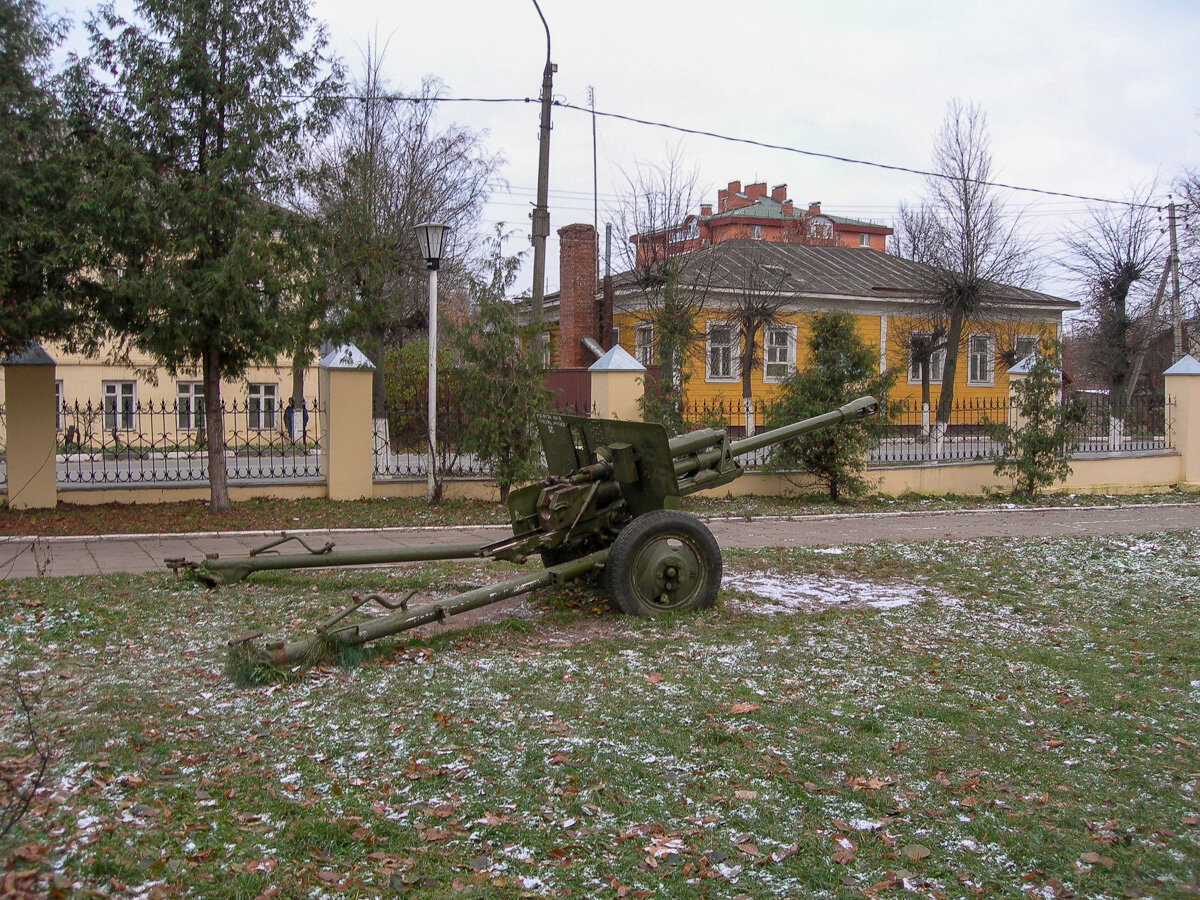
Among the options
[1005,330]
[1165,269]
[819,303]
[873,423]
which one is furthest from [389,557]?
[1165,269]

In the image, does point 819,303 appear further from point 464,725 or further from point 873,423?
point 464,725

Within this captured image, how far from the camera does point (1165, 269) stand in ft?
101

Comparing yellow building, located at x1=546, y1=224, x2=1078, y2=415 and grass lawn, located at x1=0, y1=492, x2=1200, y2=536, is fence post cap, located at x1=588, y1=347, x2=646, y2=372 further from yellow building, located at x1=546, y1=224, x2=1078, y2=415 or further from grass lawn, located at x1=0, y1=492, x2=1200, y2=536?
yellow building, located at x1=546, y1=224, x2=1078, y2=415

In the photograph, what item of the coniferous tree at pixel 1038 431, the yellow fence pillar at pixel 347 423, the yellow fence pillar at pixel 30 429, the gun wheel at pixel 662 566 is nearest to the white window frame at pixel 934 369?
the coniferous tree at pixel 1038 431

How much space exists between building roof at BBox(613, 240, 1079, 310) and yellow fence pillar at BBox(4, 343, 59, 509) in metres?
16.4

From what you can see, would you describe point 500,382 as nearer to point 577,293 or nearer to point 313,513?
point 313,513

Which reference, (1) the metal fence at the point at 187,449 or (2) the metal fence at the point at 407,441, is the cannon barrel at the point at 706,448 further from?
(1) the metal fence at the point at 187,449

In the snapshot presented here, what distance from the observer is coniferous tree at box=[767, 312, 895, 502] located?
14695 millimetres

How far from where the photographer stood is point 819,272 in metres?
31.1

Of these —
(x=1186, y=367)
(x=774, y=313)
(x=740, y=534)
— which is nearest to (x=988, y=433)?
(x=1186, y=367)

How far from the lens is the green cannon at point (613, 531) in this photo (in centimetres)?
673

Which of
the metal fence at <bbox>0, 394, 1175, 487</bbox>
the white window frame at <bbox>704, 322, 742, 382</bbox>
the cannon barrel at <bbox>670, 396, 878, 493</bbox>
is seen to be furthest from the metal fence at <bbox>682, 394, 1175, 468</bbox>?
the white window frame at <bbox>704, 322, 742, 382</bbox>

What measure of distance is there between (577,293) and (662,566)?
2195 centimetres

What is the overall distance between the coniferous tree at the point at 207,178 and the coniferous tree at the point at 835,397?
6972 mm
